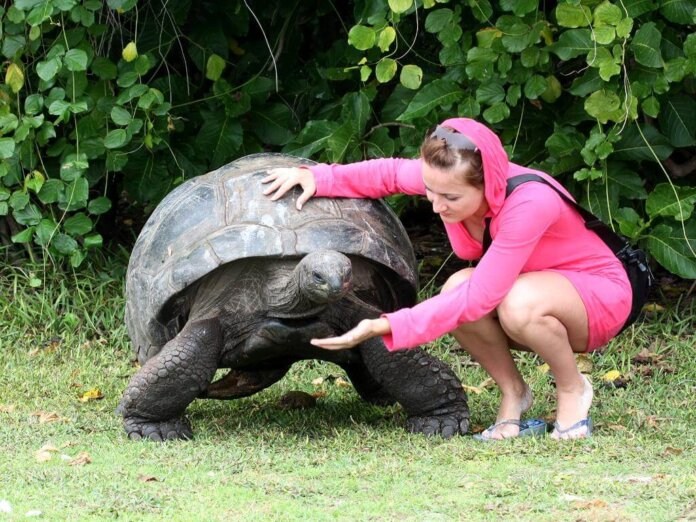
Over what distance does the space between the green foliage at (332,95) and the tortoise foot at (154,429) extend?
1863mm

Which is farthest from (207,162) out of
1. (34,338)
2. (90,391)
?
(90,391)

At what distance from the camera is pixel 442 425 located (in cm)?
435

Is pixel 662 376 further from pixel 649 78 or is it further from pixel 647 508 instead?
pixel 647 508

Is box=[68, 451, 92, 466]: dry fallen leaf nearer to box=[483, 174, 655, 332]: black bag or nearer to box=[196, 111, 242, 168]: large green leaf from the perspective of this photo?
box=[483, 174, 655, 332]: black bag

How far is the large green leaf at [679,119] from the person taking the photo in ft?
18.1

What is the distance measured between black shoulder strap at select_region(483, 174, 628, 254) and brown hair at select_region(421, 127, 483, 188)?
0.17 m

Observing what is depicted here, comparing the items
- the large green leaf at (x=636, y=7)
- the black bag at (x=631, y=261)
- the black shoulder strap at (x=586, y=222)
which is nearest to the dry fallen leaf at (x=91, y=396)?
the black shoulder strap at (x=586, y=222)

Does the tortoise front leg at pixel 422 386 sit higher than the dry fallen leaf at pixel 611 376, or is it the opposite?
the tortoise front leg at pixel 422 386

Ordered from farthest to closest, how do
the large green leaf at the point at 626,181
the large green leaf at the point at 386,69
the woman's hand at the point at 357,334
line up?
1. the large green leaf at the point at 626,181
2. the large green leaf at the point at 386,69
3. the woman's hand at the point at 357,334

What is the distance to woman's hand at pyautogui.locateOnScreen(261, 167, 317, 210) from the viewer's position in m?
4.30

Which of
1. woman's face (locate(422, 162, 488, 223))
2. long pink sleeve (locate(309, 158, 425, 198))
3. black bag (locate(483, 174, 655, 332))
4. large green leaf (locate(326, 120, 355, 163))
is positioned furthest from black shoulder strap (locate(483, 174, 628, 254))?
large green leaf (locate(326, 120, 355, 163))

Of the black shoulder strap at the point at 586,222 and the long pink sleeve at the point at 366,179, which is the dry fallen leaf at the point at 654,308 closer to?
the black shoulder strap at the point at 586,222

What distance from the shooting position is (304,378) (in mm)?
5551

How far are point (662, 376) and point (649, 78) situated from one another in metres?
1.29
